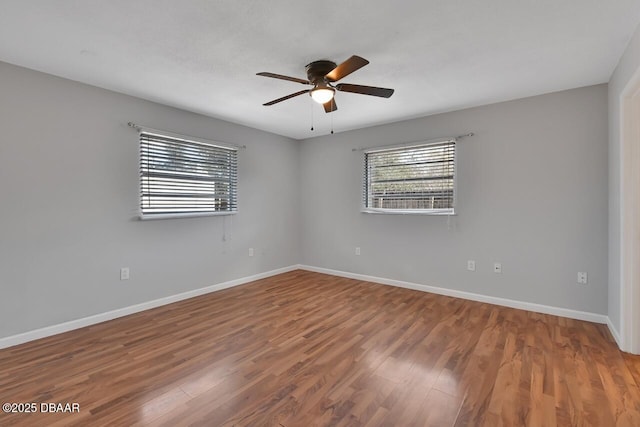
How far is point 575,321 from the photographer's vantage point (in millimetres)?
3021

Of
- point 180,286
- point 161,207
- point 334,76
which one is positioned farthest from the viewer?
point 180,286

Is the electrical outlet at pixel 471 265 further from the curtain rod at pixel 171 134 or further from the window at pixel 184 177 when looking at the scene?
the curtain rod at pixel 171 134

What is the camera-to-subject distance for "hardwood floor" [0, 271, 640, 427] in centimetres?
168

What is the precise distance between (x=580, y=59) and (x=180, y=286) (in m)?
4.74

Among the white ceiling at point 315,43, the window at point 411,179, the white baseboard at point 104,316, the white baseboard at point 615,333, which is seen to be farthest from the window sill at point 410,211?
the white baseboard at point 104,316

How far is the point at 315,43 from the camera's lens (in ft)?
7.20

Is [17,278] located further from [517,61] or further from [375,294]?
[517,61]

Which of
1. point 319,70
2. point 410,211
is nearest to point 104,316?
point 319,70

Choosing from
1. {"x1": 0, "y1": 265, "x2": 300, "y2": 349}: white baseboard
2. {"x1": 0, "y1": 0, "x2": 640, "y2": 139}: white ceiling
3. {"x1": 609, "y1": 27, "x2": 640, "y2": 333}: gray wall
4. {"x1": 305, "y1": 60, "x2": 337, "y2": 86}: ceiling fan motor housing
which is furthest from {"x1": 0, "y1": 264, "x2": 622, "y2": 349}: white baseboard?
{"x1": 305, "y1": 60, "x2": 337, "y2": 86}: ceiling fan motor housing

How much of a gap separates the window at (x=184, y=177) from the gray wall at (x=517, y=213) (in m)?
2.16

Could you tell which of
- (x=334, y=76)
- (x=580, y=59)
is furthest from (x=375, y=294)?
(x=580, y=59)

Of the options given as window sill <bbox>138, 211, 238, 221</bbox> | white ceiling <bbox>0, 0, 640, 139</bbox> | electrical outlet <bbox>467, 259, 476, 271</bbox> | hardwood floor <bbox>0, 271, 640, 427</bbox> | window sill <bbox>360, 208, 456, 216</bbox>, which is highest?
white ceiling <bbox>0, 0, 640, 139</bbox>

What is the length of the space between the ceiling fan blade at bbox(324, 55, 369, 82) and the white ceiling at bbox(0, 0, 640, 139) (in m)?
0.21

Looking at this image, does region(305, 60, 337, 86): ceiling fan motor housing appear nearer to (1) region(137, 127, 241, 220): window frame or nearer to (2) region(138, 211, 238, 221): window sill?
(1) region(137, 127, 241, 220): window frame
